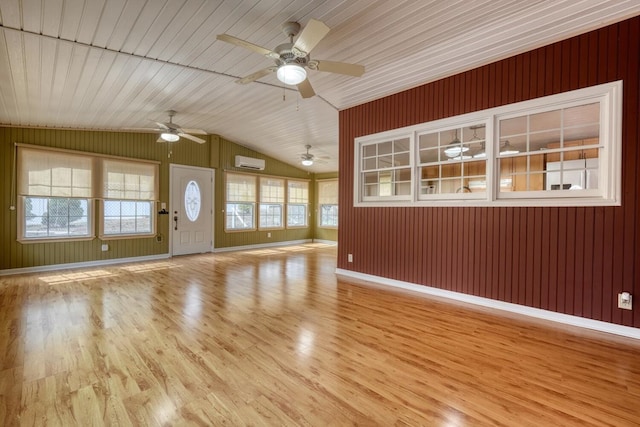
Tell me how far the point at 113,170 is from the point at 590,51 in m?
7.76

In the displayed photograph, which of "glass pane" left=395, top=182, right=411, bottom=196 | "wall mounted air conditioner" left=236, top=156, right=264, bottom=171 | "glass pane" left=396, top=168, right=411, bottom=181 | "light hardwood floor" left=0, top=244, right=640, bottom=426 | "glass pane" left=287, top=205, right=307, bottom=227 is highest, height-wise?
"wall mounted air conditioner" left=236, top=156, right=264, bottom=171

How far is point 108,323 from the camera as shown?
2.97 meters

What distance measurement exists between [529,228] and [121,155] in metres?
7.39

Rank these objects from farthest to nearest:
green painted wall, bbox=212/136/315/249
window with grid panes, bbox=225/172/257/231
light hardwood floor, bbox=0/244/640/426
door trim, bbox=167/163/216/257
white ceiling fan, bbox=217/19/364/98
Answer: window with grid panes, bbox=225/172/257/231 → green painted wall, bbox=212/136/315/249 → door trim, bbox=167/163/216/257 → white ceiling fan, bbox=217/19/364/98 → light hardwood floor, bbox=0/244/640/426

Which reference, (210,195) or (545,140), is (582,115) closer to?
(545,140)

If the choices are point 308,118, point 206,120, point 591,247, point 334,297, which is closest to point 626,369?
point 591,247

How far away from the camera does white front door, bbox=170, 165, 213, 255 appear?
721 centimetres

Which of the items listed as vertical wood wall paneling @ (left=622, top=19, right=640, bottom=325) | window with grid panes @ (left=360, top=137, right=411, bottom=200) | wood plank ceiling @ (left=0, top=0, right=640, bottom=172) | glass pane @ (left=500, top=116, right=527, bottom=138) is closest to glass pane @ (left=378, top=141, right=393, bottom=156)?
window with grid panes @ (left=360, top=137, right=411, bottom=200)

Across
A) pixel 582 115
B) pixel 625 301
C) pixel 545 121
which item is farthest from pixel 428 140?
pixel 625 301

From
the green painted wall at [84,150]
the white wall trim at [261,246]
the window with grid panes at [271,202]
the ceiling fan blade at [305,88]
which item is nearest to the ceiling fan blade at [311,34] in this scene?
the ceiling fan blade at [305,88]

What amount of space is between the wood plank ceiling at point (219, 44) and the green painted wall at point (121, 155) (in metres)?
0.56

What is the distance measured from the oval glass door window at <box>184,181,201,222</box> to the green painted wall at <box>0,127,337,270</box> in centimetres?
49

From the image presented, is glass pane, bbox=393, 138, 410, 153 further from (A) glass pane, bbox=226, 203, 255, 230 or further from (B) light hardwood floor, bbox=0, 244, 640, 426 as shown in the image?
(A) glass pane, bbox=226, 203, 255, 230

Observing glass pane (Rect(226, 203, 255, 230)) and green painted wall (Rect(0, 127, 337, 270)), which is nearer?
green painted wall (Rect(0, 127, 337, 270))
